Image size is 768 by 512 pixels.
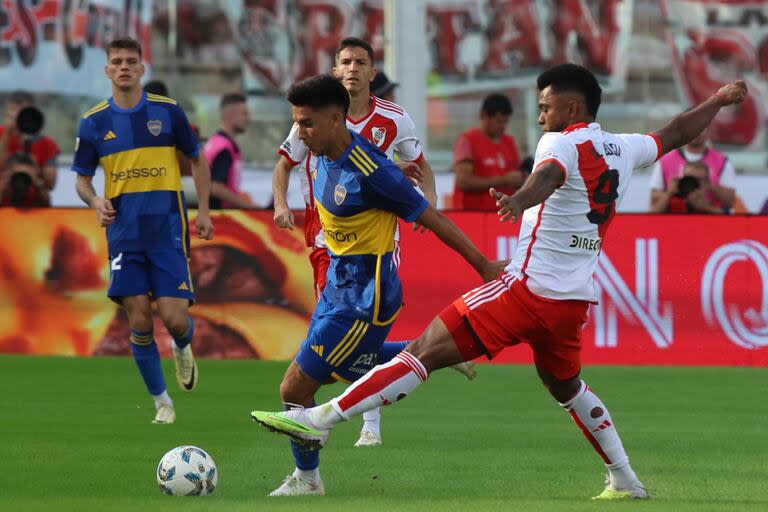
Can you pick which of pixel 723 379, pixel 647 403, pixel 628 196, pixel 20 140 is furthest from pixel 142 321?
pixel 628 196

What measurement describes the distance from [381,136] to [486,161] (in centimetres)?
583

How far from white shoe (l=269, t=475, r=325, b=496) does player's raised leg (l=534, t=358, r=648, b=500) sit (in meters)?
1.17

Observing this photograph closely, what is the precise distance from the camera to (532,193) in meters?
6.83

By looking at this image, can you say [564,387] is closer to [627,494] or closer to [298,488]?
[627,494]

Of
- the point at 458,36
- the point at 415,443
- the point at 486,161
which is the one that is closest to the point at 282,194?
the point at 415,443

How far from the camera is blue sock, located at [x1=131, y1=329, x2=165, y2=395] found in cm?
1073

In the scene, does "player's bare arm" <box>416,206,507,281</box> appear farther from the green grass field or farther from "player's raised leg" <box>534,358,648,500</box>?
the green grass field

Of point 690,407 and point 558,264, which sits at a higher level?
point 558,264

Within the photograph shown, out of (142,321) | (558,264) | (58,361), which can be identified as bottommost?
(58,361)

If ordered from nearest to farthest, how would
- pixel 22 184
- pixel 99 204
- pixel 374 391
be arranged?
pixel 374 391 → pixel 99 204 → pixel 22 184

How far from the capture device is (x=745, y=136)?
20.6m

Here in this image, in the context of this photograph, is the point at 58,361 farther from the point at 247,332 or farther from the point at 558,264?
the point at 558,264

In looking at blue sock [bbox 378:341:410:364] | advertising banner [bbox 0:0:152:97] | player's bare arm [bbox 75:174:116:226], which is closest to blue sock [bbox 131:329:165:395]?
player's bare arm [bbox 75:174:116:226]

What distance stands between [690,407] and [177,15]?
10.6m
